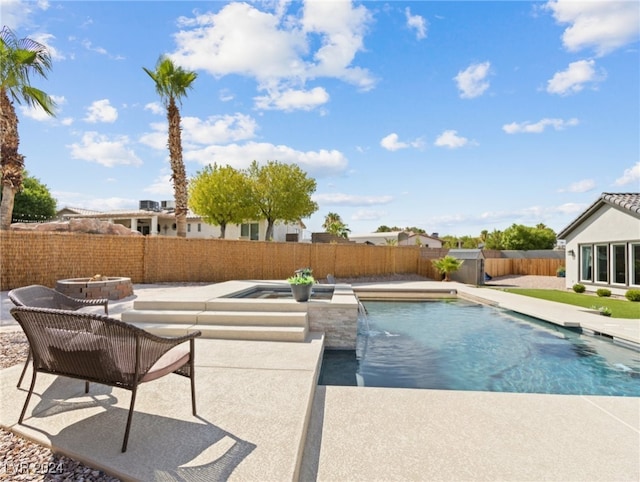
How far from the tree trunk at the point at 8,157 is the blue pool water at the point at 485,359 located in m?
11.9

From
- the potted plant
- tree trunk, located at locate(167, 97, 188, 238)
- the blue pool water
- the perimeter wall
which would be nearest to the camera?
the blue pool water

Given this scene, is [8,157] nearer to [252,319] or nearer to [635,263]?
[252,319]

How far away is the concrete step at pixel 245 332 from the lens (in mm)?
5266

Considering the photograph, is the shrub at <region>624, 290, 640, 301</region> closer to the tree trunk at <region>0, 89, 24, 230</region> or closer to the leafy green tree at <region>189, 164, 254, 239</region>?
the leafy green tree at <region>189, 164, 254, 239</region>

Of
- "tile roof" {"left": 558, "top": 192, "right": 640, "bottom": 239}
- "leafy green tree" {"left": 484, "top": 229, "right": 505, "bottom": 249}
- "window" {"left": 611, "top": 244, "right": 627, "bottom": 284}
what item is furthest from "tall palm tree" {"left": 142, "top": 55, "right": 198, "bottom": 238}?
"leafy green tree" {"left": 484, "top": 229, "right": 505, "bottom": 249}

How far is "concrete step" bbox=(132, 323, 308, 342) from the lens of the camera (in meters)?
5.27

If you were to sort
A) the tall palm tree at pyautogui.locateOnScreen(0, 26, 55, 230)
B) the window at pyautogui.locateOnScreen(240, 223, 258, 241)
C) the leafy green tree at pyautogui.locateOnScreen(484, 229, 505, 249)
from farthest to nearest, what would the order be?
the leafy green tree at pyautogui.locateOnScreen(484, 229, 505, 249) < the window at pyautogui.locateOnScreen(240, 223, 258, 241) < the tall palm tree at pyautogui.locateOnScreen(0, 26, 55, 230)

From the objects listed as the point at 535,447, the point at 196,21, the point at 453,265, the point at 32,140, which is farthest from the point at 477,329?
the point at 32,140

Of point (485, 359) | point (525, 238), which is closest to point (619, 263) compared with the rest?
point (485, 359)

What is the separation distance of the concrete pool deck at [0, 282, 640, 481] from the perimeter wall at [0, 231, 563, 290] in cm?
871

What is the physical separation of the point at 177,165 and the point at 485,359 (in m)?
14.8

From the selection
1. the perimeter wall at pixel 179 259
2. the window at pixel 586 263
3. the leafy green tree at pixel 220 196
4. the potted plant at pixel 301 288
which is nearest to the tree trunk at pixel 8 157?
the perimeter wall at pixel 179 259

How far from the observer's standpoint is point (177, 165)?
16.0 meters

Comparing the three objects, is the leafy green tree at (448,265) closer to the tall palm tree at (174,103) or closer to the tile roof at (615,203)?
the tile roof at (615,203)
